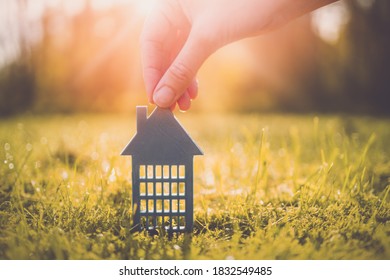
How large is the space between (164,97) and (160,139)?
200 millimetres

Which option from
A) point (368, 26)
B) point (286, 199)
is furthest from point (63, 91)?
point (286, 199)

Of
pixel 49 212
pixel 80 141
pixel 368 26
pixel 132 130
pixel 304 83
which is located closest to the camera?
pixel 49 212

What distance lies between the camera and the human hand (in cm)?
191

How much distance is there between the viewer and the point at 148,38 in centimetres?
219

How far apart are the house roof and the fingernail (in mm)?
37

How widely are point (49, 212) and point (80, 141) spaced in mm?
1953

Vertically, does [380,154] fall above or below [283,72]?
below

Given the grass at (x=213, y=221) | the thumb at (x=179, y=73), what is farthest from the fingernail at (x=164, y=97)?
the grass at (x=213, y=221)

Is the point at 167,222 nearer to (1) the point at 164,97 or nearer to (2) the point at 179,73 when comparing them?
(1) the point at 164,97

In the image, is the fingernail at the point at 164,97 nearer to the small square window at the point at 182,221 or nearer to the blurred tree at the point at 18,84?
the small square window at the point at 182,221

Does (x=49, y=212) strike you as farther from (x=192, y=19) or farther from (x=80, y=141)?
(x=80, y=141)

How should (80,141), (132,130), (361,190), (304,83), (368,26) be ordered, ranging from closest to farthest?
(361,190)
(80,141)
(132,130)
(368,26)
(304,83)

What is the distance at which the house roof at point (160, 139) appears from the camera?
1.86 m

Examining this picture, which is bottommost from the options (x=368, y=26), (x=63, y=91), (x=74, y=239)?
(x=74, y=239)
